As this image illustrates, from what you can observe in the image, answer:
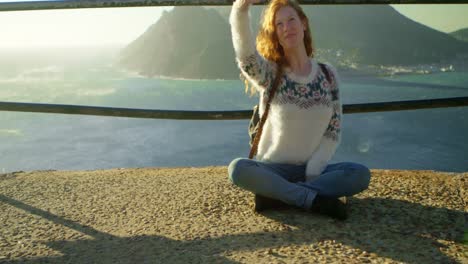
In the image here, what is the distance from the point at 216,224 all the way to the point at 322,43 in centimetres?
9228

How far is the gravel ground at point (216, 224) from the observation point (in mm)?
1587

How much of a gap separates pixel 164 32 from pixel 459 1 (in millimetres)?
112328

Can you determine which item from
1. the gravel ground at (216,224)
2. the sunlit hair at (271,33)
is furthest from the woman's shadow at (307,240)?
the sunlit hair at (271,33)

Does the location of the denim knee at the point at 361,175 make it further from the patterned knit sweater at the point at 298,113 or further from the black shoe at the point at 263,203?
the black shoe at the point at 263,203

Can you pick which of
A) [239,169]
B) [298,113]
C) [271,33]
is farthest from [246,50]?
[239,169]

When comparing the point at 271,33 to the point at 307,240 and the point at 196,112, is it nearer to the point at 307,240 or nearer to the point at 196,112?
the point at 196,112

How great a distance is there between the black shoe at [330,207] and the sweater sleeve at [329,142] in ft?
0.49

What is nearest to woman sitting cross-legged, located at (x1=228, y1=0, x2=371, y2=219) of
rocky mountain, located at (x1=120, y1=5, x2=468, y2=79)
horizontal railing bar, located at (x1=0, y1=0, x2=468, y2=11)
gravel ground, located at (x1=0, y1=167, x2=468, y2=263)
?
gravel ground, located at (x1=0, y1=167, x2=468, y2=263)

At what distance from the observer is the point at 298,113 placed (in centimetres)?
192

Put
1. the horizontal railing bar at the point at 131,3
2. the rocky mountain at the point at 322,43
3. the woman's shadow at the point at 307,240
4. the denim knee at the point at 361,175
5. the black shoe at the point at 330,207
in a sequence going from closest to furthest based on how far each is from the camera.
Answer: the woman's shadow at the point at 307,240
the black shoe at the point at 330,207
the denim knee at the point at 361,175
the horizontal railing bar at the point at 131,3
the rocky mountain at the point at 322,43

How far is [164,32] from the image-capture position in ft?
362

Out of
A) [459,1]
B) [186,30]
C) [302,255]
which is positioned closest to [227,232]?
[302,255]

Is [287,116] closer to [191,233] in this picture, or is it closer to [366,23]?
[191,233]

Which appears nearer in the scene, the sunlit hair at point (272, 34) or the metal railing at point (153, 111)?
the sunlit hair at point (272, 34)
